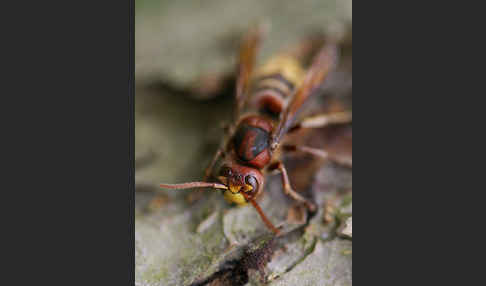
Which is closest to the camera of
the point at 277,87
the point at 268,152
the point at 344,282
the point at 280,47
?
the point at 344,282

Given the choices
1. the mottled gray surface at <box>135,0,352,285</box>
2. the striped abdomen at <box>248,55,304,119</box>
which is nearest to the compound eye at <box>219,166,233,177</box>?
the mottled gray surface at <box>135,0,352,285</box>

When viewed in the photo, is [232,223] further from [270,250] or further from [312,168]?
[312,168]

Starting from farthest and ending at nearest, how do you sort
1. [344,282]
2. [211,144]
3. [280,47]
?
[280,47] < [211,144] < [344,282]

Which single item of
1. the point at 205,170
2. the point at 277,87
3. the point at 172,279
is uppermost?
the point at 277,87

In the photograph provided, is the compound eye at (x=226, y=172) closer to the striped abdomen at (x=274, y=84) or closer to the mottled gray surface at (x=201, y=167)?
the mottled gray surface at (x=201, y=167)

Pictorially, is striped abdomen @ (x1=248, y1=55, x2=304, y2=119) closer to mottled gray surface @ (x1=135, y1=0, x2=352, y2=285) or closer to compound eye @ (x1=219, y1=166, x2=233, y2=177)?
mottled gray surface @ (x1=135, y1=0, x2=352, y2=285)

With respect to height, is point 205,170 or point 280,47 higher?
point 280,47

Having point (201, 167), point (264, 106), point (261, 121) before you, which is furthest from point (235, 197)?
point (264, 106)

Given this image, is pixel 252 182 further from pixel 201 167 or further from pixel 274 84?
pixel 274 84

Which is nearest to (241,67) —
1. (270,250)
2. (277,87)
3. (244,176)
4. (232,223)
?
(277,87)
